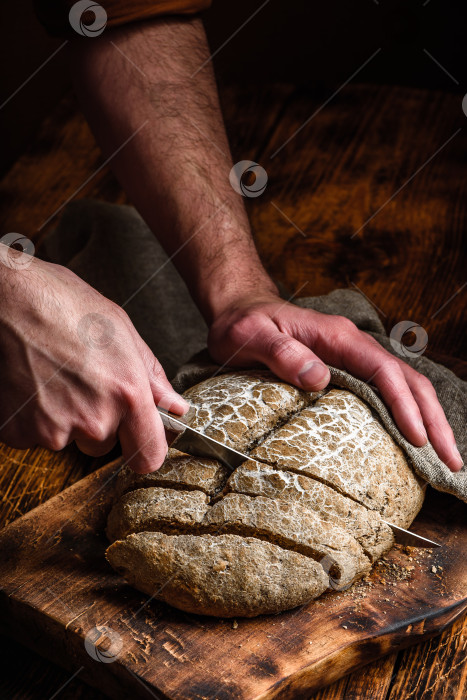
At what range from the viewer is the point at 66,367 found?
109 cm

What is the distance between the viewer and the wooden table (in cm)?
179

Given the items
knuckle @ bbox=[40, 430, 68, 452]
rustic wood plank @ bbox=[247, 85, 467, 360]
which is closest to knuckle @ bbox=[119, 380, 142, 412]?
knuckle @ bbox=[40, 430, 68, 452]

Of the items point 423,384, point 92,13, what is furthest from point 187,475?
point 92,13

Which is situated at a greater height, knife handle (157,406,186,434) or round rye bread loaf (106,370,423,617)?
knife handle (157,406,186,434)

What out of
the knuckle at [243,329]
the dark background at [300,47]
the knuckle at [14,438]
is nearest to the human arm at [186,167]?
the knuckle at [243,329]

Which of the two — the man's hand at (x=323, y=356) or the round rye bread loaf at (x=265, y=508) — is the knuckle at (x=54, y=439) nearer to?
the round rye bread loaf at (x=265, y=508)

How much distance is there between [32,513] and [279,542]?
18.6 inches

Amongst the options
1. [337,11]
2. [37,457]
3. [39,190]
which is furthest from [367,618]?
[337,11]

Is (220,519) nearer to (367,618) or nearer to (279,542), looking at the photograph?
(279,542)

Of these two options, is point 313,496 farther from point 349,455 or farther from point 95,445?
point 95,445

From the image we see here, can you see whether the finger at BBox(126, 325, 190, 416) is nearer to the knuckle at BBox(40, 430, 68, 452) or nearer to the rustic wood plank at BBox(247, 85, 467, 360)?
the knuckle at BBox(40, 430, 68, 452)

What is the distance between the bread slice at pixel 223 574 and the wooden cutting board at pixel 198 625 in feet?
0.12

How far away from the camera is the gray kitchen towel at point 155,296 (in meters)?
1.46

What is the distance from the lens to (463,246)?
1.98 m
